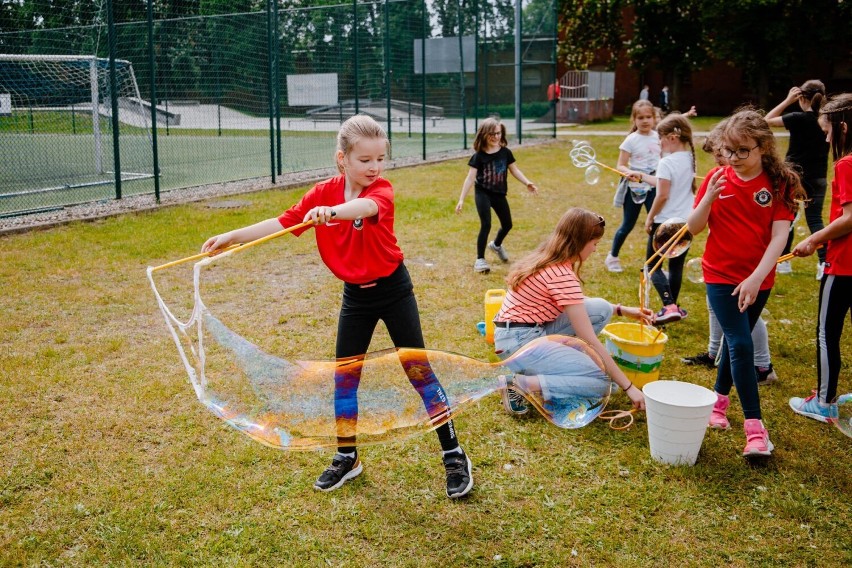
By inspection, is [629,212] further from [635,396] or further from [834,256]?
[635,396]

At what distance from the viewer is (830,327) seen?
168 inches

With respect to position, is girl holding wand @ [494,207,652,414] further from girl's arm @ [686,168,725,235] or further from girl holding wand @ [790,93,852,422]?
girl holding wand @ [790,93,852,422]

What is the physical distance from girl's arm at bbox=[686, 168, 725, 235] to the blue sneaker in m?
1.39

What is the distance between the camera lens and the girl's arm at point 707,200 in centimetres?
390

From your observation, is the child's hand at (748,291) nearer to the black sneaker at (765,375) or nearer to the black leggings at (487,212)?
the black sneaker at (765,375)

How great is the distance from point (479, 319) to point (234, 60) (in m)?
9.11

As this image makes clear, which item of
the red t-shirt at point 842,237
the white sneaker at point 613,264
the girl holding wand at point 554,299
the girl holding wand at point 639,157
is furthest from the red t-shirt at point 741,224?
the white sneaker at point 613,264

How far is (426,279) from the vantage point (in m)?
7.35

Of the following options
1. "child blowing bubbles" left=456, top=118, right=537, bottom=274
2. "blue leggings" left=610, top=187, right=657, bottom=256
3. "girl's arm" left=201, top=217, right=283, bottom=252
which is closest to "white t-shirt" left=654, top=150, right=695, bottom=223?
"blue leggings" left=610, top=187, right=657, bottom=256

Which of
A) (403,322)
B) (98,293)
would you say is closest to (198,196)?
(98,293)

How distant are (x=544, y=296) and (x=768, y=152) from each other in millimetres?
1457

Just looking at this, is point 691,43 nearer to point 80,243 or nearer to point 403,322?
point 80,243

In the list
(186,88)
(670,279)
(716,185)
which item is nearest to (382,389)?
(716,185)

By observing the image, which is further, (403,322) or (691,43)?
(691,43)
